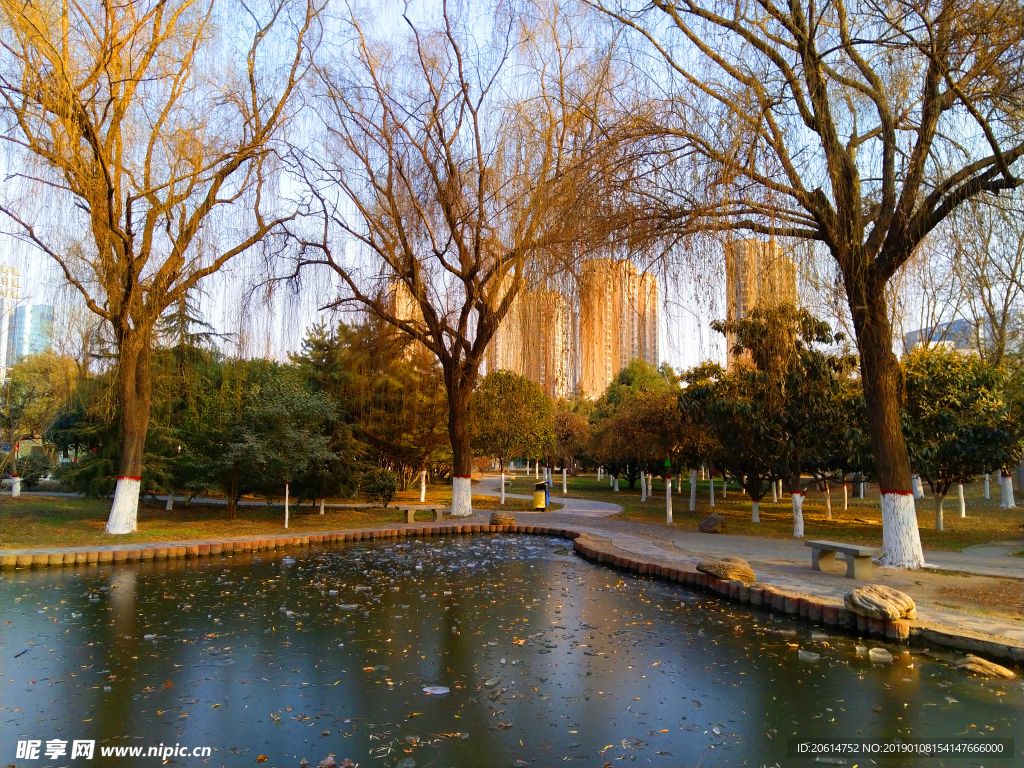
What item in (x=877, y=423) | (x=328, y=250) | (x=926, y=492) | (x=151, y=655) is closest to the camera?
(x=151, y=655)

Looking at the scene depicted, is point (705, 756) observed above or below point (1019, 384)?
below

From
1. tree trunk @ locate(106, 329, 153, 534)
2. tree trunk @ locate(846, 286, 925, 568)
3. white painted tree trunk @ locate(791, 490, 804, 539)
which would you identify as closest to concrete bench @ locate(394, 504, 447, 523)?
tree trunk @ locate(106, 329, 153, 534)

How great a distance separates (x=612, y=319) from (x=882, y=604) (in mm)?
3827

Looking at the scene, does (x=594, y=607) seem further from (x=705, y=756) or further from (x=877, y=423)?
(x=877, y=423)

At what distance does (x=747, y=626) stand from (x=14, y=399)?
20.2 meters

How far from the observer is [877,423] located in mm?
8859

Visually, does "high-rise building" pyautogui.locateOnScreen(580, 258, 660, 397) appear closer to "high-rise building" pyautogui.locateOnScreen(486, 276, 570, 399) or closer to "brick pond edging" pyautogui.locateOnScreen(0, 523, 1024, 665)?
"high-rise building" pyautogui.locateOnScreen(486, 276, 570, 399)

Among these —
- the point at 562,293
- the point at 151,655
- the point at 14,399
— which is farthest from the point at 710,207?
the point at 14,399

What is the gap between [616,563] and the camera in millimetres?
10430

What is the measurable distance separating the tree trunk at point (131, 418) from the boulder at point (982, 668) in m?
12.9

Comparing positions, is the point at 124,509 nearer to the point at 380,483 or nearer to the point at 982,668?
the point at 380,483

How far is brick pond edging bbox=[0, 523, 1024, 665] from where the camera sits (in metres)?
5.81

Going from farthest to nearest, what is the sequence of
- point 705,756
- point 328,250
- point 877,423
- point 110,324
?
1. point 328,250
2. point 110,324
3. point 877,423
4. point 705,756

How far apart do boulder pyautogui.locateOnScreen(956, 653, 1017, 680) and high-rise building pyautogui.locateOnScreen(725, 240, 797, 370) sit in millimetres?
3451
